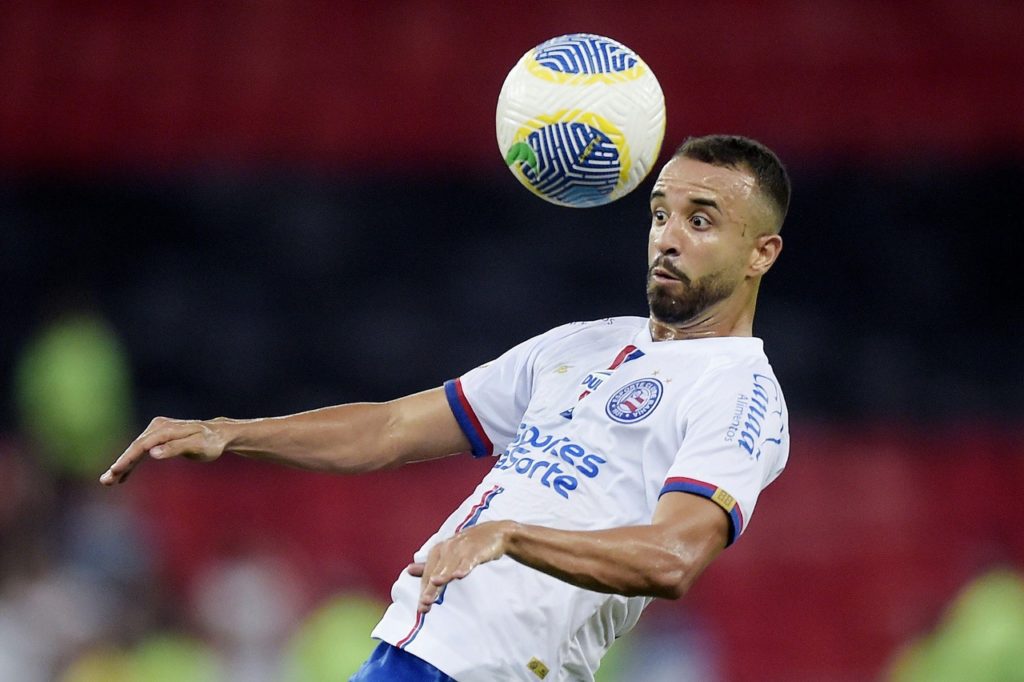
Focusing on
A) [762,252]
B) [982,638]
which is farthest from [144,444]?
[982,638]

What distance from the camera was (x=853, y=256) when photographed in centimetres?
1184

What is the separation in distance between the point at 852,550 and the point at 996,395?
190 cm

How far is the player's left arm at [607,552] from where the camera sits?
9.98 feet

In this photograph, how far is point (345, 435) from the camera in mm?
4305

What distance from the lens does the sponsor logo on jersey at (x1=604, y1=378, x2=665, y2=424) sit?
153 inches

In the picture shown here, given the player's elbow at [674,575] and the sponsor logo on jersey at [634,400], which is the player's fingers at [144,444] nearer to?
the sponsor logo on jersey at [634,400]

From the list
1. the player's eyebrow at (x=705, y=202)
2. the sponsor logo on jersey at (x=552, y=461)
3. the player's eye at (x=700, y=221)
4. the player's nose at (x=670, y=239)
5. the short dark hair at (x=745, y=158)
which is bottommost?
the sponsor logo on jersey at (x=552, y=461)

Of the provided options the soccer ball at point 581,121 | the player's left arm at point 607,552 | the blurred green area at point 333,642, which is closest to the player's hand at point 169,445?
the player's left arm at point 607,552

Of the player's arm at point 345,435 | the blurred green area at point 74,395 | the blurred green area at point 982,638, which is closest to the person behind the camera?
the player's arm at point 345,435

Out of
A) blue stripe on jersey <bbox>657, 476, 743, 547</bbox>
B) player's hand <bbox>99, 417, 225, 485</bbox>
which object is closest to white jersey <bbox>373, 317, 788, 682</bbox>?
blue stripe on jersey <bbox>657, 476, 743, 547</bbox>

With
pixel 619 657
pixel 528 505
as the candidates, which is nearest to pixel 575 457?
pixel 528 505

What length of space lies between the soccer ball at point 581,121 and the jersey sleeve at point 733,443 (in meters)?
0.71

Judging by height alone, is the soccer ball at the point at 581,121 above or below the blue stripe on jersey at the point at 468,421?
above

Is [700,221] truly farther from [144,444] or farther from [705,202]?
[144,444]
